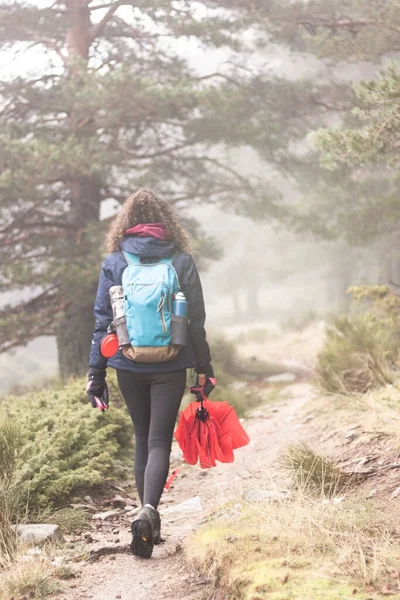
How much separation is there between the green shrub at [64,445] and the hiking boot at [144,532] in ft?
2.52

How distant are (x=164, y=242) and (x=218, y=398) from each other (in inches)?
207

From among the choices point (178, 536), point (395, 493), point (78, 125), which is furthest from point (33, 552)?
point (78, 125)

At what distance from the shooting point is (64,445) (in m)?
5.37

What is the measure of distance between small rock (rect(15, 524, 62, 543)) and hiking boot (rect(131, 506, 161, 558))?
1.99ft

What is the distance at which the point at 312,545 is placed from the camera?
10.8 feet

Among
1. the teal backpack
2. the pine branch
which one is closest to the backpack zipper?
the teal backpack

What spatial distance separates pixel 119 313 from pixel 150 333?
9.8 inches

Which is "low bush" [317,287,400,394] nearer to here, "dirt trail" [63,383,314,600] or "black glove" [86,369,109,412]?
"dirt trail" [63,383,314,600]

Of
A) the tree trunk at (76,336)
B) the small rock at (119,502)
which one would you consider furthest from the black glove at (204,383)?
the tree trunk at (76,336)

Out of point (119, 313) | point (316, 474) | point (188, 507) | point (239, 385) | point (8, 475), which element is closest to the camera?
point (119, 313)

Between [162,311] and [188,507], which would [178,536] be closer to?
[188,507]

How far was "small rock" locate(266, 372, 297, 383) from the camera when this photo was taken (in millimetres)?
12852

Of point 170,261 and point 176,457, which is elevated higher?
point 170,261

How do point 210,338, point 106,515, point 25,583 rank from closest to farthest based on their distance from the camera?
point 25,583
point 106,515
point 210,338
